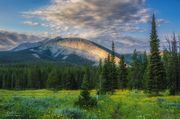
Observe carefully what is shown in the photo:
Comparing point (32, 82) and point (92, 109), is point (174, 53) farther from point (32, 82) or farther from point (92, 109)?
point (32, 82)

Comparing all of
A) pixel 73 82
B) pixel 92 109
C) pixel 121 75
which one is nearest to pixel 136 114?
pixel 92 109

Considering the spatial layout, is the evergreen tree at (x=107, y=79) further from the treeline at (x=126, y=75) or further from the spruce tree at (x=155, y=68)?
the spruce tree at (x=155, y=68)

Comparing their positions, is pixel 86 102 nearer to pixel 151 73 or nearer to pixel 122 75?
pixel 151 73

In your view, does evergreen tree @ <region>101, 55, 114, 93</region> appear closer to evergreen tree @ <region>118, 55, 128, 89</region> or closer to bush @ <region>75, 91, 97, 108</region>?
evergreen tree @ <region>118, 55, 128, 89</region>

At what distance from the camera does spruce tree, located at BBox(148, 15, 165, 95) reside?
212 feet

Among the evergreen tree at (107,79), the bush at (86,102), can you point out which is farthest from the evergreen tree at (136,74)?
the bush at (86,102)

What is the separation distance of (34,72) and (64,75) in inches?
1077

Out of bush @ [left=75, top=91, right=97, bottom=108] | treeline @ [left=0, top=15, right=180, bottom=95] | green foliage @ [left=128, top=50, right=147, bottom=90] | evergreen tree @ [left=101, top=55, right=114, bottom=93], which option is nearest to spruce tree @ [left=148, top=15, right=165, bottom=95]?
treeline @ [left=0, top=15, right=180, bottom=95]

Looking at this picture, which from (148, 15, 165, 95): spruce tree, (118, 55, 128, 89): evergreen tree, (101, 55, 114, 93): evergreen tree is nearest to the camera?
(148, 15, 165, 95): spruce tree

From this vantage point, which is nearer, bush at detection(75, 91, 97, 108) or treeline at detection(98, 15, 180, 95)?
bush at detection(75, 91, 97, 108)

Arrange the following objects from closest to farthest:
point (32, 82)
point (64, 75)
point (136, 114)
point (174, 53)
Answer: point (136, 114)
point (174, 53)
point (64, 75)
point (32, 82)

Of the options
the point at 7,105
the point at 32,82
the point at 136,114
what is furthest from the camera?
the point at 32,82

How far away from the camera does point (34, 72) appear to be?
168875mm

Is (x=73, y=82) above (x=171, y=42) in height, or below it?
below
